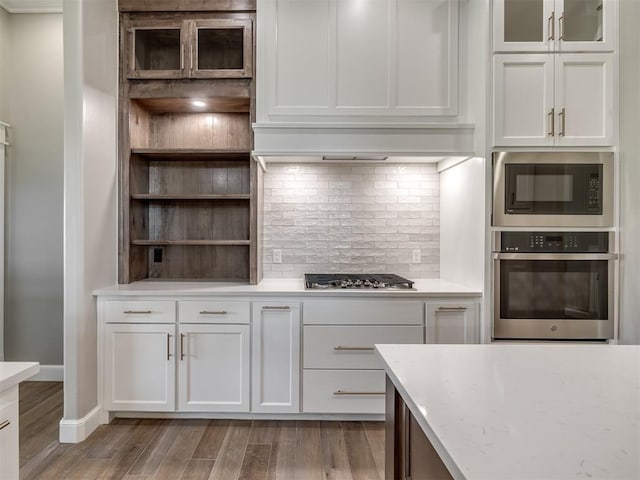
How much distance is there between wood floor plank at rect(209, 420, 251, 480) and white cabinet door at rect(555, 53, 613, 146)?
8.46 feet

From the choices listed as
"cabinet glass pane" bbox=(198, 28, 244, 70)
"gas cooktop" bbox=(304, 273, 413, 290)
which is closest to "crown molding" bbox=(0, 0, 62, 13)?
"cabinet glass pane" bbox=(198, 28, 244, 70)

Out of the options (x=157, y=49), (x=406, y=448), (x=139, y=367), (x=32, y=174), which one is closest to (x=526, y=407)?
(x=406, y=448)

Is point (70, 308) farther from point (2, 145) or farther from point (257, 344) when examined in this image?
point (2, 145)

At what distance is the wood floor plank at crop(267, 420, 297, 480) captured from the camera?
211 centimetres

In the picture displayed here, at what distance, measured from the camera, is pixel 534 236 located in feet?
7.91

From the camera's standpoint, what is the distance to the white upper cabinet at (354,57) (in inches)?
106

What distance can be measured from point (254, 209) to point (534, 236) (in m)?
1.81

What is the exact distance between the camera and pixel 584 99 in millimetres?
2412

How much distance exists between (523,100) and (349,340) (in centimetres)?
180

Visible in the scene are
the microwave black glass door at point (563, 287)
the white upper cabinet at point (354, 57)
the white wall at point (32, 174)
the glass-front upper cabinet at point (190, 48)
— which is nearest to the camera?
the microwave black glass door at point (563, 287)

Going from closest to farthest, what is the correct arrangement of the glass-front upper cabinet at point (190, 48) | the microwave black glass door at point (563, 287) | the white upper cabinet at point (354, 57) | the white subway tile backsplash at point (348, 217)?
the microwave black glass door at point (563, 287) < the white upper cabinet at point (354, 57) < the glass-front upper cabinet at point (190, 48) < the white subway tile backsplash at point (348, 217)

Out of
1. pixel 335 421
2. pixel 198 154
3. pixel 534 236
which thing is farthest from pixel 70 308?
pixel 534 236

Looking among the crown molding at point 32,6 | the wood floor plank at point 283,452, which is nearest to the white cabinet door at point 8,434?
the wood floor plank at point 283,452

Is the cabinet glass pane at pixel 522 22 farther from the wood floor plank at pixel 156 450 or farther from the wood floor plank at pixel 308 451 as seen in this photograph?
the wood floor plank at pixel 156 450
